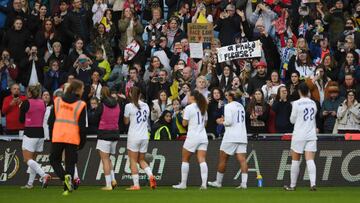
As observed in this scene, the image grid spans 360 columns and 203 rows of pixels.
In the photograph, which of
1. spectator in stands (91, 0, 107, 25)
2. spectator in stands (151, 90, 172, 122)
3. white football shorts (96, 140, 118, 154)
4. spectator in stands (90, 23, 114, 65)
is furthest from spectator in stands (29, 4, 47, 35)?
white football shorts (96, 140, 118, 154)

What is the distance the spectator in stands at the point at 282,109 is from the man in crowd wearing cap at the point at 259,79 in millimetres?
1203

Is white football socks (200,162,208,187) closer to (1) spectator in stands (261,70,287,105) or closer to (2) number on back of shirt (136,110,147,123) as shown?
(2) number on back of shirt (136,110,147,123)

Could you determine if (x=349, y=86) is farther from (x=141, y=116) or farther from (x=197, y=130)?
(x=141, y=116)

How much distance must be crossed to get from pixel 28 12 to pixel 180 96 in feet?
20.8

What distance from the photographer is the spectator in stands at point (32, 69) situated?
33344mm

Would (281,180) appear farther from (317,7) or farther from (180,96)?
(317,7)

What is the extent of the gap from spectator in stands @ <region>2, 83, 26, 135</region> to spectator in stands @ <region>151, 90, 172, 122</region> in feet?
11.3

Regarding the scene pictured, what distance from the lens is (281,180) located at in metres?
29.2

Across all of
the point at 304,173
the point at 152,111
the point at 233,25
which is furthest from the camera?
the point at 233,25

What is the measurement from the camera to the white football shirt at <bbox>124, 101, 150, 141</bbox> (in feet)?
87.2

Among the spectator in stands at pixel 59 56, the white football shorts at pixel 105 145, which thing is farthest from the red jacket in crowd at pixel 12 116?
the white football shorts at pixel 105 145

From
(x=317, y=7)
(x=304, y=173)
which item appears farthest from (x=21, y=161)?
(x=317, y=7)

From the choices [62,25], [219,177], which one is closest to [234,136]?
[219,177]

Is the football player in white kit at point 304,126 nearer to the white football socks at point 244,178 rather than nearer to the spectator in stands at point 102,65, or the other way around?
the white football socks at point 244,178
